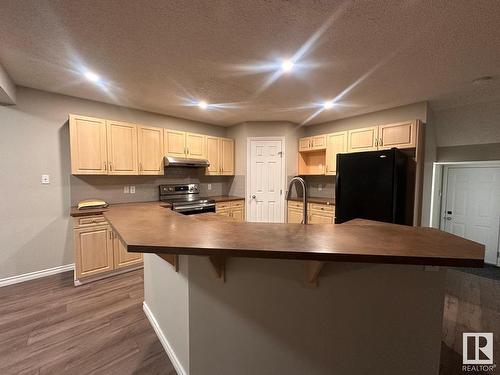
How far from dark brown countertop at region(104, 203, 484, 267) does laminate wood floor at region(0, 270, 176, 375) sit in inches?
45.0

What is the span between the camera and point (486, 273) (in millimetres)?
3500

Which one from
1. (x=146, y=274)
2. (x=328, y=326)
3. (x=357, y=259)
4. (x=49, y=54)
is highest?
(x=49, y=54)

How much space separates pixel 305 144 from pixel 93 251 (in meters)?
4.06

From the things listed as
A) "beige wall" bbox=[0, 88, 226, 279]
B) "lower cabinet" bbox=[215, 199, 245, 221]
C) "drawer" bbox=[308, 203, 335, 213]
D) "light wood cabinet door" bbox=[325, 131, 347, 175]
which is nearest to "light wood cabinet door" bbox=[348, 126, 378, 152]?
"light wood cabinet door" bbox=[325, 131, 347, 175]

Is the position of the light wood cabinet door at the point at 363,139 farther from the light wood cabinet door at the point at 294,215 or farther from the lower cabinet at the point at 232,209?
the lower cabinet at the point at 232,209

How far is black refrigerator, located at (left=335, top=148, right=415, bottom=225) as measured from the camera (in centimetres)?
274

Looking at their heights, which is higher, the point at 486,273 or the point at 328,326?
the point at 328,326

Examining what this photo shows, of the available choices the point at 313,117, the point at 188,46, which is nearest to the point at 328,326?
the point at 188,46

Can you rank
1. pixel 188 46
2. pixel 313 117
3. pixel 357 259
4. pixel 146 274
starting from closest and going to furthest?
1. pixel 357 259
2. pixel 188 46
3. pixel 146 274
4. pixel 313 117

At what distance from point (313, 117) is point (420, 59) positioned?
2209 millimetres

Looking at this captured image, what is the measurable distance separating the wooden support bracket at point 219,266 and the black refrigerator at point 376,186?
2341mm

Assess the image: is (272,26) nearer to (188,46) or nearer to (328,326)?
(188,46)

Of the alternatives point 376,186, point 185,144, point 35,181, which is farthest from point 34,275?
point 376,186

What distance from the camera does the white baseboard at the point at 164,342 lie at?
1600 millimetres
